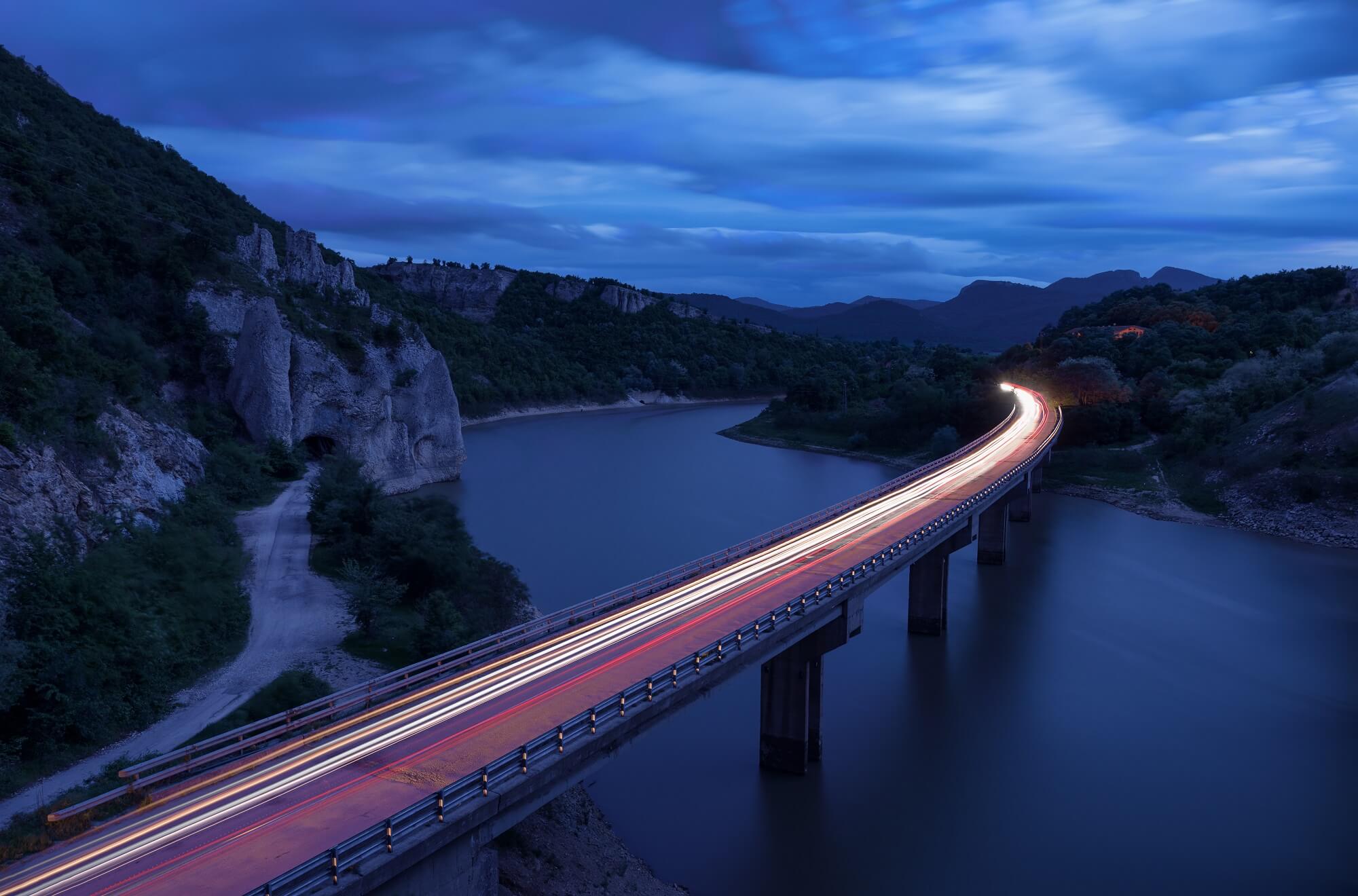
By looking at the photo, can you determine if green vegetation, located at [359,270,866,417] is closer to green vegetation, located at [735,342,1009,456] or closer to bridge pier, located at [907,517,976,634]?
green vegetation, located at [735,342,1009,456]

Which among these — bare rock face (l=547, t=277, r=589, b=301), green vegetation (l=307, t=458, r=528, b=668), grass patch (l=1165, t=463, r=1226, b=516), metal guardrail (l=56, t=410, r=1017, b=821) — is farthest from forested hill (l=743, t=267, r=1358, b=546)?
bare rock face (l=547, t=277, r=589, b=301)

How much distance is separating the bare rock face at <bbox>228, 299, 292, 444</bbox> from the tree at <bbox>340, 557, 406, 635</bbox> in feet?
65.2

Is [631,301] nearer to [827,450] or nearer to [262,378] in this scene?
[827,450]

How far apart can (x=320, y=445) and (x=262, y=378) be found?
7.13 metres

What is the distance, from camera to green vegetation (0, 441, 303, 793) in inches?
588

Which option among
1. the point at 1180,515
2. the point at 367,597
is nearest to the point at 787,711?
the point at 367,597

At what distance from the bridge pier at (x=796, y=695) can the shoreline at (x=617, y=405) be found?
72.2 m

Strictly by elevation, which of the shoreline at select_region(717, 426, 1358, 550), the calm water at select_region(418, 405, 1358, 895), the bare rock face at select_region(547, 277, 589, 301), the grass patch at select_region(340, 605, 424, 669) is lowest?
the calm water at select_region(418, 405, 1358, 895)

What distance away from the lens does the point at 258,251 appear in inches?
2032

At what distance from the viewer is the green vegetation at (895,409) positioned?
234ft

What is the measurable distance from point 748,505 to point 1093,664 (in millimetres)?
25612

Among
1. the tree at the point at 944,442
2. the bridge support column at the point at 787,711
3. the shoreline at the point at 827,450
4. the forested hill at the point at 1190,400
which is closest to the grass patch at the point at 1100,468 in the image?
the forested hill at the point at 1190,400

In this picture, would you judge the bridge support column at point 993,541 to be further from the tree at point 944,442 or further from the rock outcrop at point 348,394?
the rock outcrop at point 348,394

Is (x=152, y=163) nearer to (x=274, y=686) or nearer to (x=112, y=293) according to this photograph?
(x=112, y=293)
